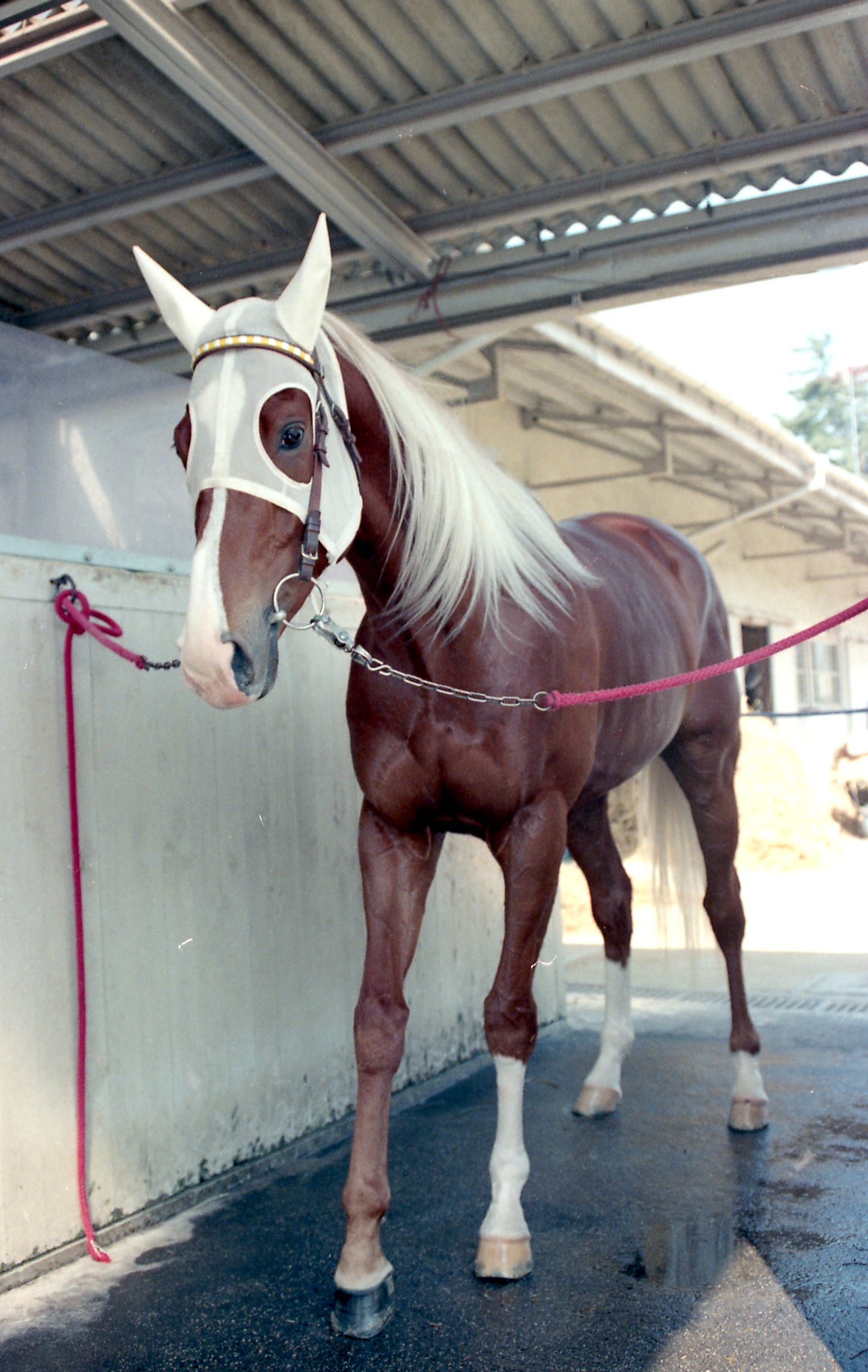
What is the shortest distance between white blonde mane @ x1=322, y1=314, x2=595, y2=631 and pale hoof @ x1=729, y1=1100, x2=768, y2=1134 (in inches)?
67.2

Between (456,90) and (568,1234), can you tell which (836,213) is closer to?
(456,90)

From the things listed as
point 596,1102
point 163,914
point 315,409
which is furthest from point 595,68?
point 596,1102

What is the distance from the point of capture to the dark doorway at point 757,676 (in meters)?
13.3

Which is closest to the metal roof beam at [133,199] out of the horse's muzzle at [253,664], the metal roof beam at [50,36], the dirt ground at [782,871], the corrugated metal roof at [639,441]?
the metal roof beam at [50,36]

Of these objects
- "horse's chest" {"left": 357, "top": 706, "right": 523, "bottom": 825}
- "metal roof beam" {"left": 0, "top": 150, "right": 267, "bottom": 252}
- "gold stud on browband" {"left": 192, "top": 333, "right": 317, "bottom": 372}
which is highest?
"metal roof beam" {"left": 0, "top": 150, "right": 267, "bottom": 252}

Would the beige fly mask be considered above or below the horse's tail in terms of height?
above

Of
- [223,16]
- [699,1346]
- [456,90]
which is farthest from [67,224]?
[699,1346]

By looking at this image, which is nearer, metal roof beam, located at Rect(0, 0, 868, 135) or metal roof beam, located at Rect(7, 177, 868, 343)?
metal roof beam, located at Rect(0, 0, 868, 135)

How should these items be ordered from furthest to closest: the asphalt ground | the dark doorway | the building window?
1. the building window
2. the dark doorway
3. the asphalt ground

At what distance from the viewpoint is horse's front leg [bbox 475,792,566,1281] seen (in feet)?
8.38

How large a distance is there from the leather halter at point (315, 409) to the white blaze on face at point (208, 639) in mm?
181

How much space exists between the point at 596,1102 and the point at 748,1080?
472 mm

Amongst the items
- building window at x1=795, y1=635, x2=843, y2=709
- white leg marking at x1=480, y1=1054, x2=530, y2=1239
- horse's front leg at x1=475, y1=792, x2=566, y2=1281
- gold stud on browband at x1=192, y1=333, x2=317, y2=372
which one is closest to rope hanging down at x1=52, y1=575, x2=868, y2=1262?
horse's front leg at x1=475, y1=792, x2=566, y2=1281

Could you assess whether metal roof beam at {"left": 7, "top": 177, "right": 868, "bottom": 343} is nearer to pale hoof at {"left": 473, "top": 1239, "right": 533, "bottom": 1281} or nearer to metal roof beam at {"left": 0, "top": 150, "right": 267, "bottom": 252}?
metal roof beam at {"left": 0, "top": 150, "right": 267, "bottom": 252}
